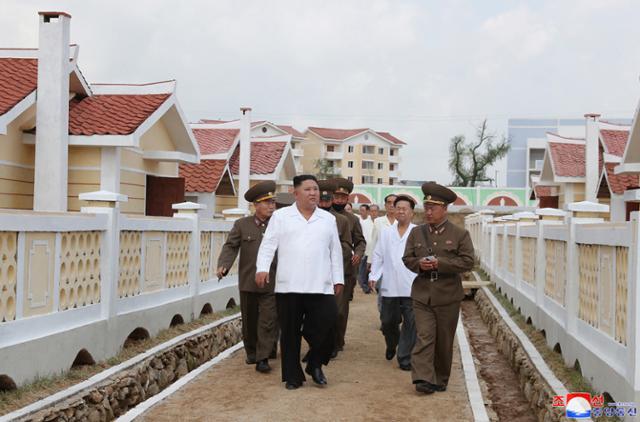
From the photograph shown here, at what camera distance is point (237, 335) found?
42.6 ft

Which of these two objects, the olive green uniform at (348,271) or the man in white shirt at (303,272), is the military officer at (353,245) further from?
the man in white shirt at (303,272)

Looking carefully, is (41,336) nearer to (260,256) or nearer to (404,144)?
(260,256)

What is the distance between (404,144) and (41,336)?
90703 millimetres

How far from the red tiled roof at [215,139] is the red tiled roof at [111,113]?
25.5 feet

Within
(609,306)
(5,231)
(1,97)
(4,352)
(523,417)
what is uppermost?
(1,97)

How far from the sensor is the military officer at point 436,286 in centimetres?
766

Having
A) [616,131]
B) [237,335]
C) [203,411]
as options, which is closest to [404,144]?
[616,131]

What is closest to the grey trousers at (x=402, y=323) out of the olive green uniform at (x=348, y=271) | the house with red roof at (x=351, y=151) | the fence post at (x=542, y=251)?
the olive green uniform at (x=348, y=271)

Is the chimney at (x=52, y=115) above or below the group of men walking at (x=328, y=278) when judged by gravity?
above

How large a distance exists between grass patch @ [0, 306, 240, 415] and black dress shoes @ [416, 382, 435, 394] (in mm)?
3002

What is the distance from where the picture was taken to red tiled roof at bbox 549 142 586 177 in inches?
928

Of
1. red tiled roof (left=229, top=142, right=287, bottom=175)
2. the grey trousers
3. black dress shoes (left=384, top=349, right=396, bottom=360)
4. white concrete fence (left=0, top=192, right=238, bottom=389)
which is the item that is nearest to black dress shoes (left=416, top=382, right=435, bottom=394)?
the grey trousers

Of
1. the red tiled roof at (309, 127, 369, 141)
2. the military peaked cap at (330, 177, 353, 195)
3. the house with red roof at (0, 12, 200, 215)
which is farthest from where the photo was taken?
the red tiled roof at (309, 127, 369, 141)

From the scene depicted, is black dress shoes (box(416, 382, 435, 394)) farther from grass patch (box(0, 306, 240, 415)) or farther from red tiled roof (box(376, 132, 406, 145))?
red tiled roof (box(376, 132, 406, 145))
